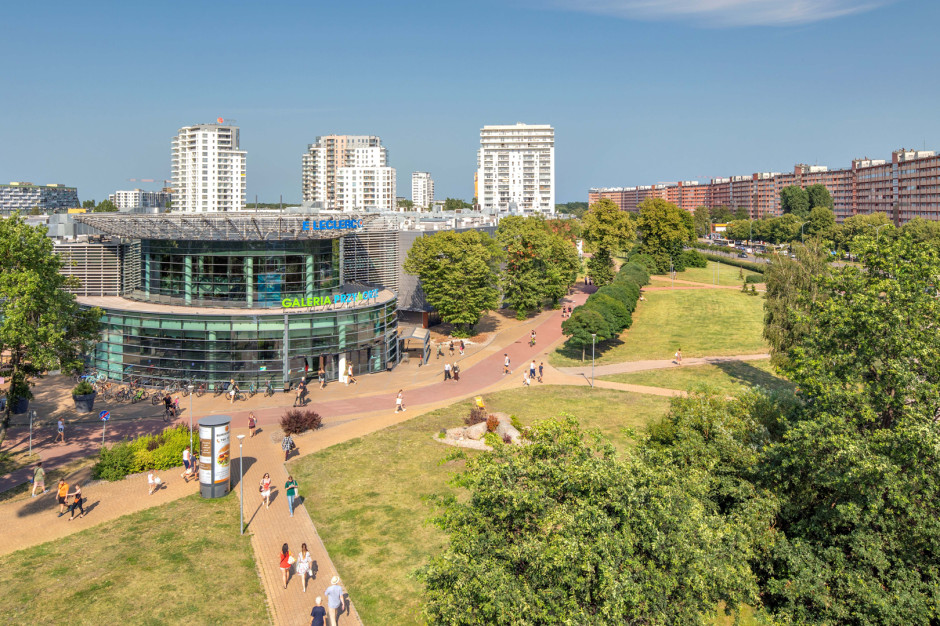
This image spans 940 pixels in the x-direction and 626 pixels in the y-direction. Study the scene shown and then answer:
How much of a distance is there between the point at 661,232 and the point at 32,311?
10398cm

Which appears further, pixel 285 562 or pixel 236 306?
pixel 236 306

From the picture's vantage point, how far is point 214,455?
2750cm

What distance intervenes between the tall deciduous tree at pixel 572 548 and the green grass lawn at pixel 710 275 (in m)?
95.4

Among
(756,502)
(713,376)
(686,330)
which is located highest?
(686,330)

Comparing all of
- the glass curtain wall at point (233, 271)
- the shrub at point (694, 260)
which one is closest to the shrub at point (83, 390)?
the glass curtain wall at point (233, 271)

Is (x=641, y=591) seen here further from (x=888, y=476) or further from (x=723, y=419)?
(x=723, y=419)

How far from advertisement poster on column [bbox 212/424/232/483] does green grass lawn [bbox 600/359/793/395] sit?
31996 mm

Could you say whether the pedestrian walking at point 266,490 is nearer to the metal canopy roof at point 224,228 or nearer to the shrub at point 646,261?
the metal canopy roof at point 224,228

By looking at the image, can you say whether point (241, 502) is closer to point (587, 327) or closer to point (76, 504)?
point (76, 504)

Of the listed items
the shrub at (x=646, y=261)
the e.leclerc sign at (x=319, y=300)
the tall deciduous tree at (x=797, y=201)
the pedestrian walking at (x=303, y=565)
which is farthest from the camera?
the tall deciduous tree at (x=797, y=201)

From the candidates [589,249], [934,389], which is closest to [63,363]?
[934,389]

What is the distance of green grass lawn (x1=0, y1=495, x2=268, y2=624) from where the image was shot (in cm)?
1927

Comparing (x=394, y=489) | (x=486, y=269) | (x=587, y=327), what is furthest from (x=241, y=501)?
(x=486, y=269)

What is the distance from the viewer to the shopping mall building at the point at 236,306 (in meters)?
43.8
